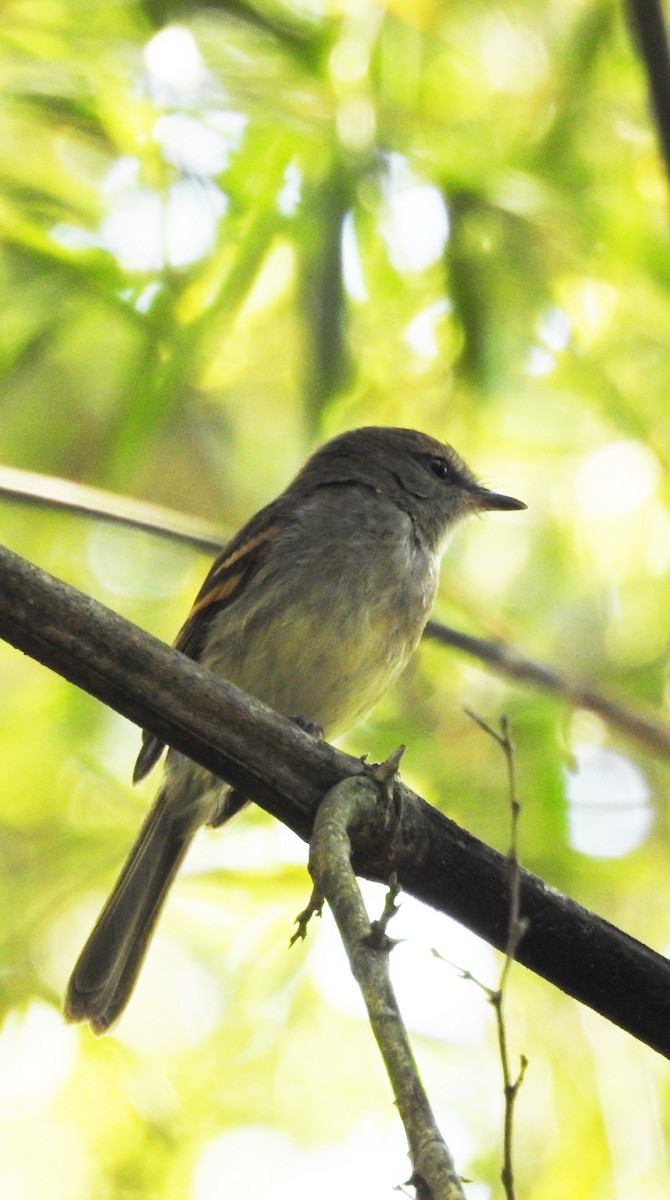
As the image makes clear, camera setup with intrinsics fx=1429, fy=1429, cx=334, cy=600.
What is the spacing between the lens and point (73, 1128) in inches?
221

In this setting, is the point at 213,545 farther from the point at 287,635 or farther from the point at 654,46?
the point at 654,46

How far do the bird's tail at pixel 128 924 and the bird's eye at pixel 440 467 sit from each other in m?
1.68

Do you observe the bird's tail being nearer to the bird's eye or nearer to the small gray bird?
the small gray bird

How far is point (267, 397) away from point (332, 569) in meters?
2.53

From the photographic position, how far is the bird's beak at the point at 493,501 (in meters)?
5.54

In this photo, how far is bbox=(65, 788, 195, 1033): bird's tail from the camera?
4.55 m

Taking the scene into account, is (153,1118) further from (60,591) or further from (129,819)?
(60,591)

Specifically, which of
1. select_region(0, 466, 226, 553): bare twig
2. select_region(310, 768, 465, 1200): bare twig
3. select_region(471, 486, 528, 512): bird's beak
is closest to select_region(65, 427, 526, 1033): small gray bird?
select_region(0, 466, 226, 553): bare twig

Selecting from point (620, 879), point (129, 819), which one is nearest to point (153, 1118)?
point (129, 819)

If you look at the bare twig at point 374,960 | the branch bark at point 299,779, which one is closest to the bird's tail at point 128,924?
the branch bark at point 299,779

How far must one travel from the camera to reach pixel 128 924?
4699mm

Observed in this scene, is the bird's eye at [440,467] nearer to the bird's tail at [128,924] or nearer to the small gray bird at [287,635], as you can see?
the small gray bird at [287,635]

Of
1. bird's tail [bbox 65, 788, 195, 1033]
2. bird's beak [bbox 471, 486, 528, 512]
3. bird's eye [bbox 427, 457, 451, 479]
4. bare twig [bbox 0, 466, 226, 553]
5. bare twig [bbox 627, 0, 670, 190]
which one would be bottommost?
bird's tail [bbox 65, 788, 195, 1033]

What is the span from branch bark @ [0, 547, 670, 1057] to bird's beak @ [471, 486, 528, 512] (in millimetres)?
2747
